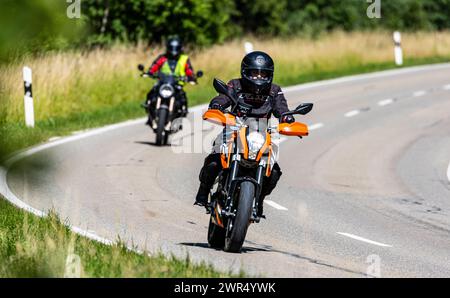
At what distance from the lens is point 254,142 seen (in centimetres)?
781

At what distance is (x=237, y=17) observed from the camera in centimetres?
4791

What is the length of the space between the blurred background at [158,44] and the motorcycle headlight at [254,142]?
1.77m

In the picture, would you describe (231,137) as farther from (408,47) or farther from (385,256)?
(408,47)

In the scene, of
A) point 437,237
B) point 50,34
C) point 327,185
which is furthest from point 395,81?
point 50,34

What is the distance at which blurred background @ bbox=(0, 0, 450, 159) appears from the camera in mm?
Result: 2672

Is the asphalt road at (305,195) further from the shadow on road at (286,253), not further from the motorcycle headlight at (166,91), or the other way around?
the motorcycle headlight at (166,91)

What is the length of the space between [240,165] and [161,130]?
958 cm

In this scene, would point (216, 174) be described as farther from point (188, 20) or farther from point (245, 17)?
point (245, 17)

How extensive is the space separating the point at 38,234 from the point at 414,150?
36.0 feet

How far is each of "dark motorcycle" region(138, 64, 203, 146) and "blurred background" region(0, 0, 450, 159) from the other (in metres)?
1.93

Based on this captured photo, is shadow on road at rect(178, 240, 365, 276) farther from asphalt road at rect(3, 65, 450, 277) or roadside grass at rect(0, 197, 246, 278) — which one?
roadside grass at rect(0, 197, 246, 278)

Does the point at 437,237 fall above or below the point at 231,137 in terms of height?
below

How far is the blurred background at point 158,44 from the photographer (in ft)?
8.77

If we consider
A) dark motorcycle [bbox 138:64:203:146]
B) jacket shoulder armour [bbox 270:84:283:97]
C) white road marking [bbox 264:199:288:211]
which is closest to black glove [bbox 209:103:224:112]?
jacket shoulder armour [bbox 270:84:283:97]
